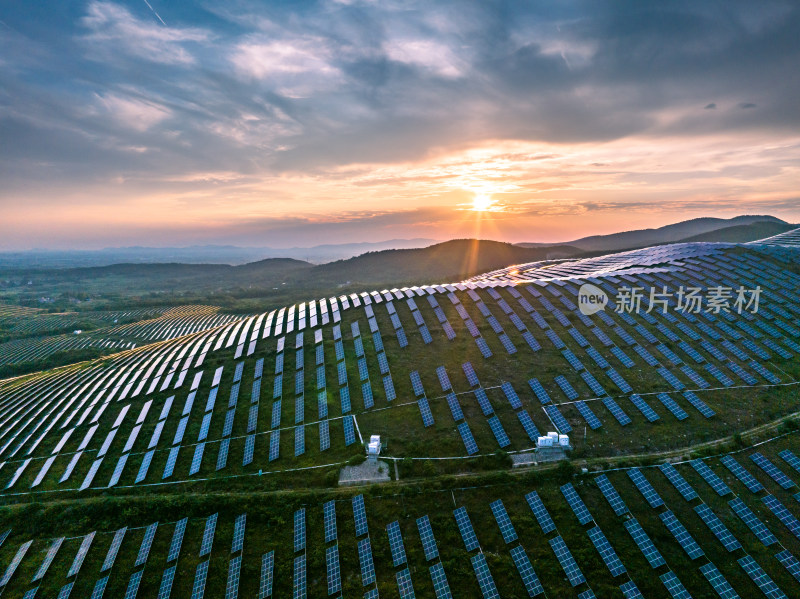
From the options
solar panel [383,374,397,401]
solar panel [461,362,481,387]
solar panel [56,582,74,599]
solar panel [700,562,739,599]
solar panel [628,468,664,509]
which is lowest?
solar panel [56,582,74,599]

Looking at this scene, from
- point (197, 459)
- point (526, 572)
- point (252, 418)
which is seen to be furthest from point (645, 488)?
point (197, 459)

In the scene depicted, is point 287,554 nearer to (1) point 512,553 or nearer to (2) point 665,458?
(1) point 512,553

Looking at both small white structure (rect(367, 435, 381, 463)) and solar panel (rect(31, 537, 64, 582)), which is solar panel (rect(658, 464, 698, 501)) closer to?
small white structure (rect(367, 435, 381, 463))

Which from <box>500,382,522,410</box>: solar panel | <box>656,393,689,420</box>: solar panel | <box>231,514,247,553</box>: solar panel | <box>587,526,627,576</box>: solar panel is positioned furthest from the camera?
<box>500,382,522,410</box>: solar panel

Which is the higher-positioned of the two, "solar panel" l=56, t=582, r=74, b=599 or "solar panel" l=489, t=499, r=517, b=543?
"solar panel" l=489, t=499, r=517, b=543

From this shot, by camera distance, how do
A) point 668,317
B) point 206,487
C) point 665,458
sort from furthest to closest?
point 668,317 < point 206,487 < point 665,458

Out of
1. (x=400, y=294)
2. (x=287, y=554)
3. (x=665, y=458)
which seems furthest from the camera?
(x=400, y=294)

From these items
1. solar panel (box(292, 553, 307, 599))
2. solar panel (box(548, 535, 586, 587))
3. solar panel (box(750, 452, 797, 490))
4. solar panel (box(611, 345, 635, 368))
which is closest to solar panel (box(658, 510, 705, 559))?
solar panel (box(548, 535, 586, 587))

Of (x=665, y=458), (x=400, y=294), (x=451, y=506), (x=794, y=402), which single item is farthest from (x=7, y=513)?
(x=794, y=402)

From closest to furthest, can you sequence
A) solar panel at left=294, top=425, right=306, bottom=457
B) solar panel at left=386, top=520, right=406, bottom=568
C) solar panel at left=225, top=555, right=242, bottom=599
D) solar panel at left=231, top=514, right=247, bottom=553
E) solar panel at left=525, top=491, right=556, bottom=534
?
solar panel at left=225, top=555, right=242, bottom=599 → solar panel at left=386, top=520, right=406, bottom=568 → solar panel at left=525, top=491, right=556, bottom=534 → solar panel at left=231, top=514, right=247, bottom=553 → solar panel at left=294, top=425, right=306, bottom=457
